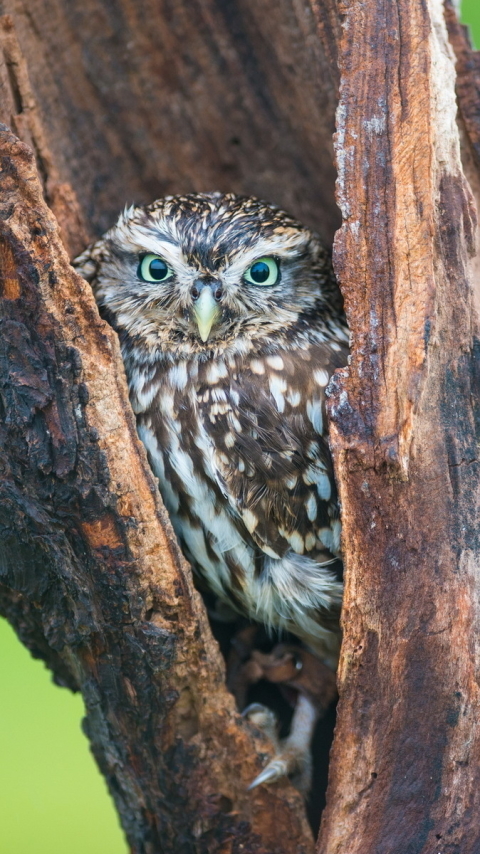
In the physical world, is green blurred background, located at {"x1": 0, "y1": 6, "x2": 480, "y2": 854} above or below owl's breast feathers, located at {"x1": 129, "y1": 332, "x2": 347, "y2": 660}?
below

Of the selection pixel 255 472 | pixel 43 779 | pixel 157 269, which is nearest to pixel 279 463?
pixel 255 472

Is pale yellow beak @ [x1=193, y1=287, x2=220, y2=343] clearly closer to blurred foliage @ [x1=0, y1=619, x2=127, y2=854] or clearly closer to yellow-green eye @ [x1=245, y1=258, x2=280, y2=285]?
yellow-green eye @ [x1=245, y1=258, x2=280, y2=285]

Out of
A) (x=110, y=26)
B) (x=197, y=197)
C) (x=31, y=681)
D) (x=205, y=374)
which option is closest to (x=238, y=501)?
(x=205, y=374)

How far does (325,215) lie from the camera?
3270mm

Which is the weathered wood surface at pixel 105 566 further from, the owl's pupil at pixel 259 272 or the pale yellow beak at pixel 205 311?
the owl's pupil at pixel 259 272

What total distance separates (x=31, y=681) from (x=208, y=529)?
139 inches

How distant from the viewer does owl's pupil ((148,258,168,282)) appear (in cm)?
265

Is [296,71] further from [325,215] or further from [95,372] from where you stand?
[95,372]

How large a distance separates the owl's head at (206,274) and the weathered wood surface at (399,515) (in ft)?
1.69

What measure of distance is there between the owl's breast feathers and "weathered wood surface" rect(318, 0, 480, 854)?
39 cm

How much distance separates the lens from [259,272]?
267 cm

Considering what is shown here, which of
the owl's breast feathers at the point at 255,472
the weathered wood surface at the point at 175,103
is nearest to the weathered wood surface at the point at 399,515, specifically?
the owl's breast feathers at the point at 255,472

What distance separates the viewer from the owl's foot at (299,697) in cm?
263

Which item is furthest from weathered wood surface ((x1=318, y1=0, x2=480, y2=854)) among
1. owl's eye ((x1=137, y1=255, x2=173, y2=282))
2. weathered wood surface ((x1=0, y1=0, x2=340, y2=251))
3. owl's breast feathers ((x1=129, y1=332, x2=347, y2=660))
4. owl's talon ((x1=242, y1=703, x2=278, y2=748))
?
weathered wood surface ((x1=0, y1=0, x2=340, y2=251))
